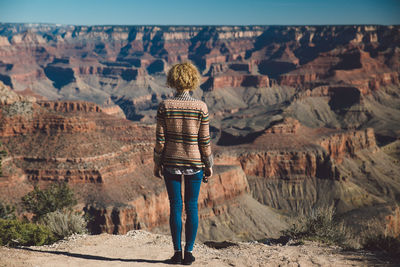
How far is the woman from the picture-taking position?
10773mm

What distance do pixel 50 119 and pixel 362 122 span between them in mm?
119980

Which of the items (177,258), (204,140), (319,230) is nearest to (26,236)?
(177,258)

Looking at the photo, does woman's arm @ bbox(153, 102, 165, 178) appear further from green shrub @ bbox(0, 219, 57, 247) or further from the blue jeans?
green shrub @ bbox(0, 219, 57, 247)

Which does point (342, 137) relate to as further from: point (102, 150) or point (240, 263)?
point (240, 263)

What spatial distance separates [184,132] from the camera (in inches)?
426

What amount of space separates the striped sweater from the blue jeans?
435 mm

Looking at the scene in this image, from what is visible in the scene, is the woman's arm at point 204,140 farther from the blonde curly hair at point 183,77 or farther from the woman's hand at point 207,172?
the blonde curly hair at point 183,77

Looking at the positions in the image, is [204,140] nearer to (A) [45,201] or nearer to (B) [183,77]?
(B) [183,77]

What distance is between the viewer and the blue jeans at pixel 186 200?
439 inches

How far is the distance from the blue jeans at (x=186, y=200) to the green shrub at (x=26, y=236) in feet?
27.9

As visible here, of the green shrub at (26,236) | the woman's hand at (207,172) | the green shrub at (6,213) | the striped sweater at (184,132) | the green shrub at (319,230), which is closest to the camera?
the striped sweater at (184,132)

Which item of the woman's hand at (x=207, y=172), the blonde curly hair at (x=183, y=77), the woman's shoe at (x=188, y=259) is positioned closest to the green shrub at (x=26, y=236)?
the woman's shoe at (x=188, y=259)

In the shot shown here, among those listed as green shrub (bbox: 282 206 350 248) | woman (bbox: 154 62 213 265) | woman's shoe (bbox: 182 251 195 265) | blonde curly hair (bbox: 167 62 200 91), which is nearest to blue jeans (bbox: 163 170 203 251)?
woman (bbox: 154 62 213 265)

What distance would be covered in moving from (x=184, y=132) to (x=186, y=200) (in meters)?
2.09
